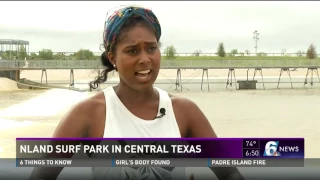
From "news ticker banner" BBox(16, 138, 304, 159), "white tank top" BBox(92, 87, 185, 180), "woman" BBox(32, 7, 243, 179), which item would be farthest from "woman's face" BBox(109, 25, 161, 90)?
"news ticker banner" BBox(16, 138, 304, 159)

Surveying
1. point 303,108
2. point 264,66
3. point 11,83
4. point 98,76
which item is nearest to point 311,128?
point 303,108

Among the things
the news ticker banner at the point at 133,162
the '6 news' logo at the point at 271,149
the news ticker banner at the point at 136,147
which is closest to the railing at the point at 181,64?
the '6 news' logo at the point at 271,149

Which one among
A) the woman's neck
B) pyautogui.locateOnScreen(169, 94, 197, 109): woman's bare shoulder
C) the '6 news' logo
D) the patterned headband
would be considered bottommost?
the '6 news' logo

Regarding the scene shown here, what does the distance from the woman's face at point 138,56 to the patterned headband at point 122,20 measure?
32mm

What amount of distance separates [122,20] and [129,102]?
33cm

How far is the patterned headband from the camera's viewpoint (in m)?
1.64

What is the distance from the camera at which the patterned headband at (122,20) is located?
1643 millimetres

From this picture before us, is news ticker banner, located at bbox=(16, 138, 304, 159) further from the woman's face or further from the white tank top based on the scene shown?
the woman's face

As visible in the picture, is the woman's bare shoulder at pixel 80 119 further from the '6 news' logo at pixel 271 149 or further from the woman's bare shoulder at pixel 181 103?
the '6 news' logo at pixel 271 149

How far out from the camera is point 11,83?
3966 cm

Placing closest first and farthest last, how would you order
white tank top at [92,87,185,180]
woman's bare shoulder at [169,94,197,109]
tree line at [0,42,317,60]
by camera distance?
white tank top at [92,87,185,180]
woman's bare shoulder at [169,94,197,109]
tree line at [0,42,317,60]

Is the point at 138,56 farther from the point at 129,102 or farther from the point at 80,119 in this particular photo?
the point at 80,119

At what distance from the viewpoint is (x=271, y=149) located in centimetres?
272

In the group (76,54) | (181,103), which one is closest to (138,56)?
(181,103)
